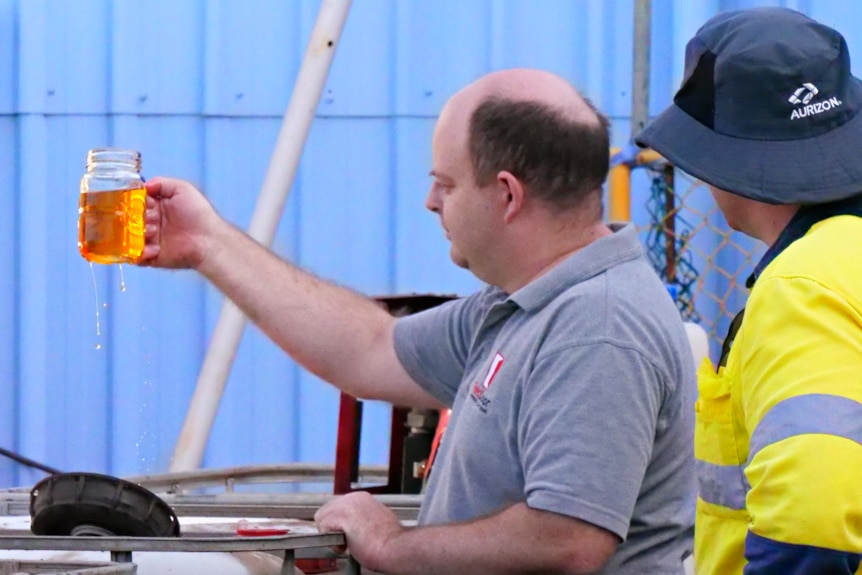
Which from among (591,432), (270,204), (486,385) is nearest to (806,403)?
(591,432)

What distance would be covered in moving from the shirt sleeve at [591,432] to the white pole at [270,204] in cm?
243

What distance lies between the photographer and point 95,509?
2068 millimetres

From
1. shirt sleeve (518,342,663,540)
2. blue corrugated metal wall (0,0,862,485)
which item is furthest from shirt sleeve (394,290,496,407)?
blue corrugated metal wall (0,0,862,485)

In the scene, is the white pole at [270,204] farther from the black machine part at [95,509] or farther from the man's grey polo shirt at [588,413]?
the black machine part at [95,509]

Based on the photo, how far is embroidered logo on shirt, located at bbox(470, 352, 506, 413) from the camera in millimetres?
2227

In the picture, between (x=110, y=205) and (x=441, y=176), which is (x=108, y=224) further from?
(x=441, y=176)

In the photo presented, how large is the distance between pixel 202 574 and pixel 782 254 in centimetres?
108

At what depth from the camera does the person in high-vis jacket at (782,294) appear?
1318 mm

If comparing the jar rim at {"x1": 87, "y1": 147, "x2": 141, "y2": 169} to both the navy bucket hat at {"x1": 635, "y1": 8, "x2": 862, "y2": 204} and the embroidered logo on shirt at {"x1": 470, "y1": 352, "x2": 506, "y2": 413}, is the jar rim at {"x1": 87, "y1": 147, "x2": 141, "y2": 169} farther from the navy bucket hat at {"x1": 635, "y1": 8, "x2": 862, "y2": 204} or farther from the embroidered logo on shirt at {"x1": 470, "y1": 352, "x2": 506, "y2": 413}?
the navy bucket hat at {"x1": 635, "y1": 8, "x2": 862, "y2": 204}

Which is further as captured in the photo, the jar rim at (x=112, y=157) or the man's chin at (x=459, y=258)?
the jar rim at (x=112, y=157)

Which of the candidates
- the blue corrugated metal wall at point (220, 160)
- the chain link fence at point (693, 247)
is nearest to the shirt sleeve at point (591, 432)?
the chain link fence at point (693, 247)

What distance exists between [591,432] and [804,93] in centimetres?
71

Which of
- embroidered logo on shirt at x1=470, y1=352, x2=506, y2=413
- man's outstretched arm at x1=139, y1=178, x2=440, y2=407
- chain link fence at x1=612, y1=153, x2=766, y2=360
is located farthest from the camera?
chain link fence at x1=612, y1=153, x2=766, y2=360

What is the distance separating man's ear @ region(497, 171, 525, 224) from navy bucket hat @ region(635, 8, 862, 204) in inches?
28.7
